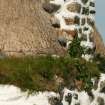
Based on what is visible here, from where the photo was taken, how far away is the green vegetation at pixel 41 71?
9.00 meters

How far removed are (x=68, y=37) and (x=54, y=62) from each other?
1736mm

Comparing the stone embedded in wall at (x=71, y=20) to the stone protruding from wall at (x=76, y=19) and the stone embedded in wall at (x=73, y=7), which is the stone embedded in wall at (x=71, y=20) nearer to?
the stone protruding from wall at (x=76, y=19)

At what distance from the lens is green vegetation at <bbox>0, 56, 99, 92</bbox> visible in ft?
29.5

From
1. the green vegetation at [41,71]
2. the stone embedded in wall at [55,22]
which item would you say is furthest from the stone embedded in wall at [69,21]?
the green vegetation at [41,71]

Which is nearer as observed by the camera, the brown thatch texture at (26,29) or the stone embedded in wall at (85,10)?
the brown thatch texture at (26,29)

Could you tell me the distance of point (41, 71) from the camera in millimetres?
9414

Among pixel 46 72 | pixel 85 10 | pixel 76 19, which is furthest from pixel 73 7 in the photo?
pixel 46 72

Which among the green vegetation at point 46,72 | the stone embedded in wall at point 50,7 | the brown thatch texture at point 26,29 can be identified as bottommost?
the green vegetation at point 46,72

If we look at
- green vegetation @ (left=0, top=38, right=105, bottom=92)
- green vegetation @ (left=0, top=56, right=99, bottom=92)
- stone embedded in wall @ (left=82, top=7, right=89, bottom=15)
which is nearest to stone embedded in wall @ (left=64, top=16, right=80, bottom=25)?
stone embedded in wall @ (left=82, top=7, right=89, bottom=15)

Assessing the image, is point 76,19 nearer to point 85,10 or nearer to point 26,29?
point 85,10

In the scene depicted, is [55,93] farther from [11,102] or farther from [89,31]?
[89,31]

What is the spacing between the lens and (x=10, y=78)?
29.2ft

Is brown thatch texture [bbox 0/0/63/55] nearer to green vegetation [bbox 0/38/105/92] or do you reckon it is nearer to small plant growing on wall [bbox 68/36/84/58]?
small plant growing on wall [bbox 68/36/84/58]

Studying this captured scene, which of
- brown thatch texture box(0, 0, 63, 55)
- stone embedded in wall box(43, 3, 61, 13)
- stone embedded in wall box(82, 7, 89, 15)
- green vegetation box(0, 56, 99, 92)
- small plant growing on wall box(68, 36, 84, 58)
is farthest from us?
stone embedded in wall box(82, 7, 89, 15)
